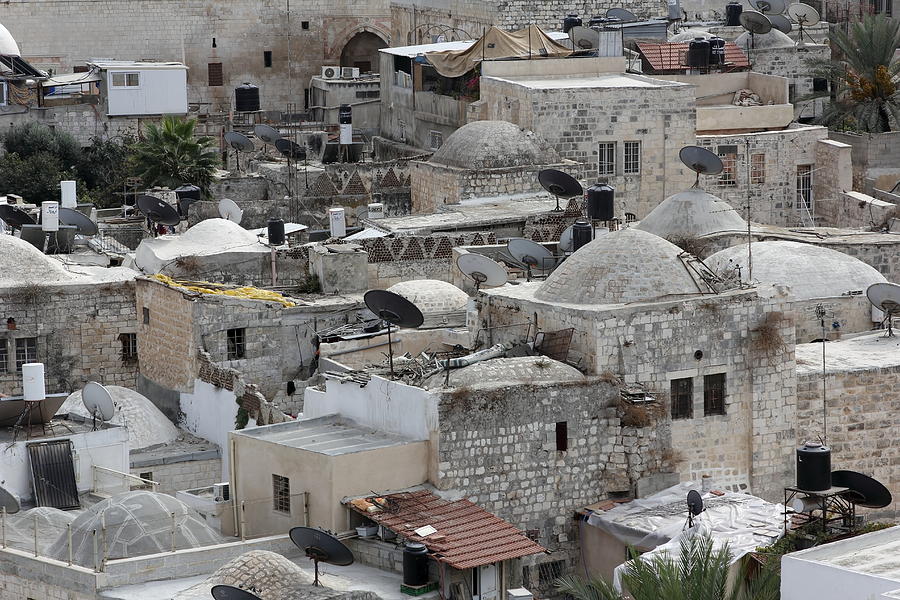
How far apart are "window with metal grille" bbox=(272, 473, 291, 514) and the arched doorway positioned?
4739cm

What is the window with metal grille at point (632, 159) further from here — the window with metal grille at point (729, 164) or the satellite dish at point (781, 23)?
the satellite dish at point (781, 23)

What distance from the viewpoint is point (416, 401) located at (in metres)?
30.2

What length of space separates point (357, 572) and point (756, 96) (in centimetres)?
2705

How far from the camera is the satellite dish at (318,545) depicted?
90.2 feet

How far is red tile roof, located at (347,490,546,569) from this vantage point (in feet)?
93.6

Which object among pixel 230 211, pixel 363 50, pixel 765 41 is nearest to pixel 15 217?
pixel 230 211

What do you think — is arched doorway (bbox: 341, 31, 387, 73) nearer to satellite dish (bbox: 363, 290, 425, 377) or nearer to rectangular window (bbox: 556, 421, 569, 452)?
satellite dish (bbox: 363, 290, 425, 377)

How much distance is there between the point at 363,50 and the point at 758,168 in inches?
1138

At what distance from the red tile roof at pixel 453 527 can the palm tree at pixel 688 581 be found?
0.98 metres

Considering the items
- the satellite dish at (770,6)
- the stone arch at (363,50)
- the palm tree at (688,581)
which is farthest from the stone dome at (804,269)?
the stone arch at (363,50)

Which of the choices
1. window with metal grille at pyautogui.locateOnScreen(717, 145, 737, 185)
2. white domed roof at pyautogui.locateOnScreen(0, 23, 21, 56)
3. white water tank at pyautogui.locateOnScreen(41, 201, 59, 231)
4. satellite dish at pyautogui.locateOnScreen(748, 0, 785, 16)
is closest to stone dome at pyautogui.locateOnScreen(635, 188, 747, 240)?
window with metal grille at pyautogui.locateOnScreen(717, 145, 737, 185)

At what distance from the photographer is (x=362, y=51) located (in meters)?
77.2

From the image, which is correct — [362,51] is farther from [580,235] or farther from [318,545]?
[318,545]

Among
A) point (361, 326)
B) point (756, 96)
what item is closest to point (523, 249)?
point (361, 326)
